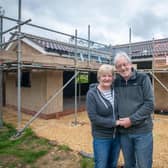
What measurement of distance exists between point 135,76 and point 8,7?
20.4 feet

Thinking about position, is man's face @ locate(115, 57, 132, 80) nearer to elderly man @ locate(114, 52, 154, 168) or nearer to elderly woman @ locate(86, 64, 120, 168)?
elderly man @ locate(114, 52, 154, 168)

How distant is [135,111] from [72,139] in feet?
9.49

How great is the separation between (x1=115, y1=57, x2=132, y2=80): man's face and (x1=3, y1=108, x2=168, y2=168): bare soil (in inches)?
69.5

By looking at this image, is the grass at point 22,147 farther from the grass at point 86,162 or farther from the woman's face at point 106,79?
the woman's face at point 106,79

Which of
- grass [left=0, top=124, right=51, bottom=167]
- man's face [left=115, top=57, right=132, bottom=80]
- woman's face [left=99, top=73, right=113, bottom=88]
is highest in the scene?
man's face [left=115, top=57, right=132, bottom=80]

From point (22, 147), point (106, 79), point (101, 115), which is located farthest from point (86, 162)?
point (106, 79)

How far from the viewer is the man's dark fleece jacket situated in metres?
2.11

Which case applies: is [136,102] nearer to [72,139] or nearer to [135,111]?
[135,111]

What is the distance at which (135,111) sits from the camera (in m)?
2.13

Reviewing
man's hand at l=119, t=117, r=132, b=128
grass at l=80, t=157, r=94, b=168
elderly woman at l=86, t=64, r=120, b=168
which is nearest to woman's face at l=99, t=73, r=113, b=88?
elderly woman at l=86, t=64, r=120, b=168

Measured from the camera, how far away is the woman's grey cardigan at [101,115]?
7.11ft

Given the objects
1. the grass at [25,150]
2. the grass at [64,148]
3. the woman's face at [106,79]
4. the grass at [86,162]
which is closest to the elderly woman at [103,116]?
the woman's face at [106,79]

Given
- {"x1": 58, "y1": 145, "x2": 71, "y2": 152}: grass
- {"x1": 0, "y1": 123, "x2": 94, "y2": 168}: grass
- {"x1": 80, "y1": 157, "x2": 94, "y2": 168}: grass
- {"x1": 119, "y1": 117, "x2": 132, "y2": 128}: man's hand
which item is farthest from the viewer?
{"x1": 58, "y1": 145, "x2": 71, "y2": 152}: grass

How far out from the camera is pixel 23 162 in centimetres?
349
